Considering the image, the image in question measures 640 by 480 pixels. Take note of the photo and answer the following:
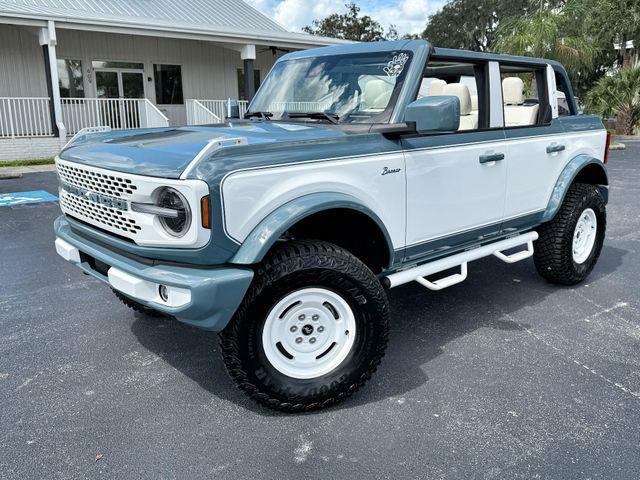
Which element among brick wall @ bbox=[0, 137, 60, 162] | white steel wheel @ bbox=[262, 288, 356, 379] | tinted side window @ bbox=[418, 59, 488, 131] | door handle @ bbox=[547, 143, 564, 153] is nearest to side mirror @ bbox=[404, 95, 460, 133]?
tinted side window @ bbox=[418, 59, 488, 131]

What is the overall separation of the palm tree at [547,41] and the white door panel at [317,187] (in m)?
16.3

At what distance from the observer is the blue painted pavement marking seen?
9.19 meters

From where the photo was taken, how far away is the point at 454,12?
50.4 metres

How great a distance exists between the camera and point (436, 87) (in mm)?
4355

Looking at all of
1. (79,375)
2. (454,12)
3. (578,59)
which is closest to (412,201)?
(79,375)

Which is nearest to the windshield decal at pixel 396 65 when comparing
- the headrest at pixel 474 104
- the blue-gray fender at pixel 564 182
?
the headrest at pixel 474 104

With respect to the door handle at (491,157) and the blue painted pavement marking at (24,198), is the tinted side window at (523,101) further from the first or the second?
the blue painted pavement marking at (24,198)

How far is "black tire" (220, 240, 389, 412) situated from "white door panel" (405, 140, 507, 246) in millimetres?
642

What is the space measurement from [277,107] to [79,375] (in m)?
2.23

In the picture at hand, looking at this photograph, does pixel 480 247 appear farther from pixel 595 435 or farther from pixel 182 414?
pixel 182 414

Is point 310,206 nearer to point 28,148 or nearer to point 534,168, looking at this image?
point 534,168

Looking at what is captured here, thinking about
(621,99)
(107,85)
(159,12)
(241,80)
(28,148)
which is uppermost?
(159,12)

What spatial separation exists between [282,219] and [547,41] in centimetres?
1791

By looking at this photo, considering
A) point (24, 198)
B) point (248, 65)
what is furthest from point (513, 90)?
point (248, 65)
